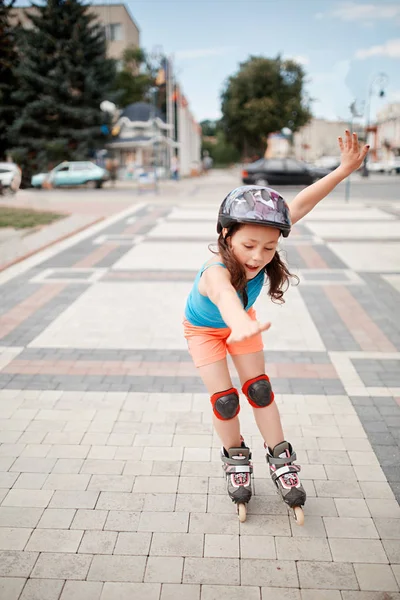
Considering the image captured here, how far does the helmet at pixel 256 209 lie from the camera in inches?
94.2

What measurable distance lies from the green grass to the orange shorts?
1116 cm

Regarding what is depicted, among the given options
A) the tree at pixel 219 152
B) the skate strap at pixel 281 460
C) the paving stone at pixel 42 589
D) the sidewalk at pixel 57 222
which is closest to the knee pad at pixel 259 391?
the skate strap at pixel 281 460

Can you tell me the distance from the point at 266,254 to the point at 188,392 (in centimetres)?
208

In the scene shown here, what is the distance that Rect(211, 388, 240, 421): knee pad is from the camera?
2.75 m

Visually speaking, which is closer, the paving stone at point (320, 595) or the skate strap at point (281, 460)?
the paving stone at point (320, 595)

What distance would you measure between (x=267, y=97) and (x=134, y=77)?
39.0 ft

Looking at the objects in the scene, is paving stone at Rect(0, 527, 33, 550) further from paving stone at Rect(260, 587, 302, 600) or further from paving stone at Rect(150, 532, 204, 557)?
paving stone at Rect(260, 587, 302, 600)

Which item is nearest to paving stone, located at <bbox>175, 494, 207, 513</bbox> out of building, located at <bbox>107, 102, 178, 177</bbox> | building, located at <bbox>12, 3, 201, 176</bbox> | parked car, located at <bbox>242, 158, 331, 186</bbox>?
parked car, located at <bbox>242, 158, 331, 186</bbox>

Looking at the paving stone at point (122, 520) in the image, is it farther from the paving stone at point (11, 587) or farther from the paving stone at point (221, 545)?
the paving stone at point (11, 587)

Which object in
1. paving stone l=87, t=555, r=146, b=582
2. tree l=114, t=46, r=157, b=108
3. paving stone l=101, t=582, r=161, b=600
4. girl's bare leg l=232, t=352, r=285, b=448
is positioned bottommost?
paving stone l=87, t=555, r=146, b=582

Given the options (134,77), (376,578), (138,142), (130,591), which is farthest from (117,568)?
(134,77)

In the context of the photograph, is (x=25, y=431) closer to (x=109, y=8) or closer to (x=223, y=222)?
(x=223, y=222)

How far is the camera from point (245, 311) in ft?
8.13

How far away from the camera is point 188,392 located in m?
4.30
